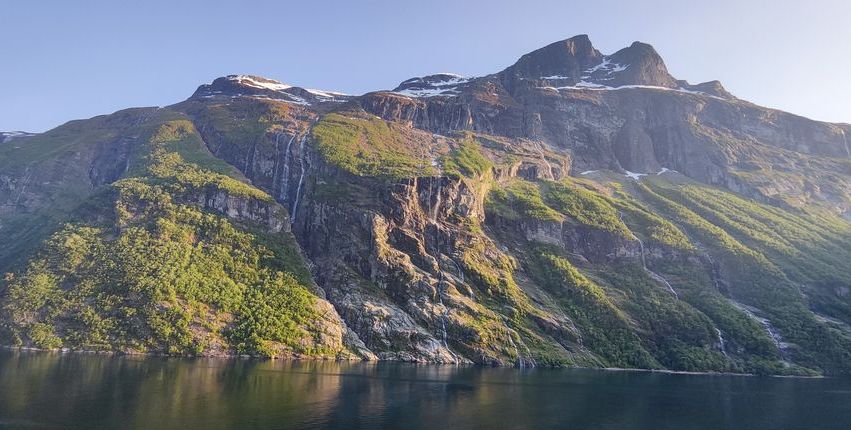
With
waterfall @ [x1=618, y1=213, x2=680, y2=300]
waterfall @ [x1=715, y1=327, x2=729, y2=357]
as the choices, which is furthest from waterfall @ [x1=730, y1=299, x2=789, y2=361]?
waterfall @ [x1=618, y1=213, x2=680, y2=300]

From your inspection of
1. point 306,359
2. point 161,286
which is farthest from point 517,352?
point 161,286

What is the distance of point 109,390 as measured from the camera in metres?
70.8

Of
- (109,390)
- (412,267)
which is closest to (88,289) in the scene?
(109,390)

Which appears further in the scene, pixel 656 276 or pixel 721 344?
pixel 656 276

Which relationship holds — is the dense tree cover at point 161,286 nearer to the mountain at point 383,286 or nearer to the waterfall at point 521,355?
the mountain at point 383,286

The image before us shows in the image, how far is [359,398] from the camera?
7675 cm

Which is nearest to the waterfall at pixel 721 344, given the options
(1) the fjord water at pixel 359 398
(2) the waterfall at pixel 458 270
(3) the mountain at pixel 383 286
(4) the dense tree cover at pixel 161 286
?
(3) the mountain at pixel 383 286

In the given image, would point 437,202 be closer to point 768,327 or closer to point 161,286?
point 161,286

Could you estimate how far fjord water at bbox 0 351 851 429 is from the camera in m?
59.6

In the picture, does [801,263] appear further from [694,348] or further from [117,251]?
[117,251]

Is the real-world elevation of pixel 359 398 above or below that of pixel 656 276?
below

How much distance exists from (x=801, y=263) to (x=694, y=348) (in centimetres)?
7423

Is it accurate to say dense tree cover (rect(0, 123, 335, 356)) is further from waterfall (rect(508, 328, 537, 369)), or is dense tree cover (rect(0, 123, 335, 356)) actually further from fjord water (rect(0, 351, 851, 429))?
waterfall (rect(508, 328, 537, 369))

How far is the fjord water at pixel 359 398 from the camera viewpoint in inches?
2347
